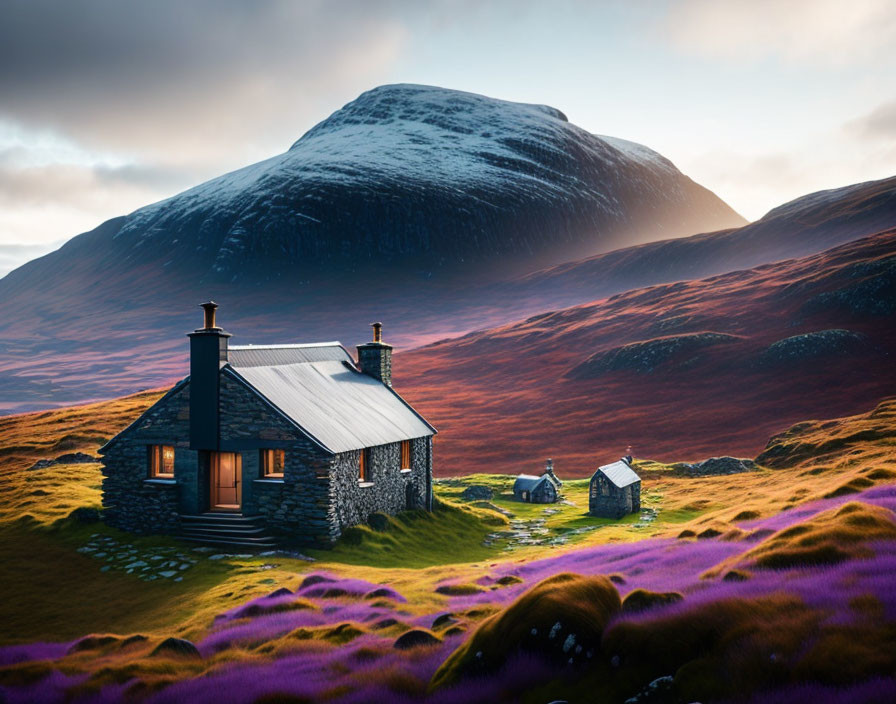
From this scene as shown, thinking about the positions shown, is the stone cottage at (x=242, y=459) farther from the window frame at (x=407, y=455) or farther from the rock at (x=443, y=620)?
the rock at (x=443, y=620)

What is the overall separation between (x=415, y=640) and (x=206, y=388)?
66.3 feet

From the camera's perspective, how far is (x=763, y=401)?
84312 mm

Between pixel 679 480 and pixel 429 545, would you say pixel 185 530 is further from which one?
pixel 679 480

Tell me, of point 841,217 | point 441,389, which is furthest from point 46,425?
point 841,217

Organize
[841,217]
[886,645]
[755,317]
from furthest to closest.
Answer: [841,217]
[755,317]
[886,645]

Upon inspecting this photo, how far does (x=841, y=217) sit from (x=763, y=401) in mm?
116290

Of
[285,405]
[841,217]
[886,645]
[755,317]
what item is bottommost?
[886,645]

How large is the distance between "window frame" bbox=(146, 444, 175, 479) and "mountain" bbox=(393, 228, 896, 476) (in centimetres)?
4799

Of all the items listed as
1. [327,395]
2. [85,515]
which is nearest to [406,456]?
[327,395]

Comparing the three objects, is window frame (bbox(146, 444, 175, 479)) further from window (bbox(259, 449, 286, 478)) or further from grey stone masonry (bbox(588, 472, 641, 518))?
grey stone masonry (bbox(588, 472, 641, 518))

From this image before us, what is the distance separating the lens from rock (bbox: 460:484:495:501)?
56331 millimetres

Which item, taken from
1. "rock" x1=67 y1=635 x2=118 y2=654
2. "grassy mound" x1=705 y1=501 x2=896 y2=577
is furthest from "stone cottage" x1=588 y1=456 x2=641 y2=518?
"rock" x1=67 y1=635 x2=118 y2=654

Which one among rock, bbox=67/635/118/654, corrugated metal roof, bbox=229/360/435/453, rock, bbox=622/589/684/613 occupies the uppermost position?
corrugated metal roof, bbox=229/360/435/453

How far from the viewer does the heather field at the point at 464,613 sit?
10.9 m
